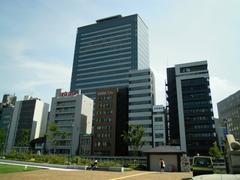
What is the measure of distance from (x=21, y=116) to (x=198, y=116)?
102505mm

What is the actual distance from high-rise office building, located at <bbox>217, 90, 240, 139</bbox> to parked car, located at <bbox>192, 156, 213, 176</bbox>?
109 meters

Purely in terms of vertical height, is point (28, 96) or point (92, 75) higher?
point (92, 75)

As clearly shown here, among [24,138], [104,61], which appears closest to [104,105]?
[24,138]

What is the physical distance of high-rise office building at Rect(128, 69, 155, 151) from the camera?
99.6m

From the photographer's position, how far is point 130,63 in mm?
145125

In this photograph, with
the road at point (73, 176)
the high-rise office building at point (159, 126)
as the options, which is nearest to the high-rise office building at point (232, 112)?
the high-rise office building at point (159, 126)

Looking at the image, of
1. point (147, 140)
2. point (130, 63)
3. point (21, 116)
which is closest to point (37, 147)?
point (21, 116)

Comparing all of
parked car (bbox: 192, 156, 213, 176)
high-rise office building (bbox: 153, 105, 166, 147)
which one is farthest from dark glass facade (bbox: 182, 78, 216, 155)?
parked car (bbox: 192, 156, 213, 176)

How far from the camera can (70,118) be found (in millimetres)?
113750

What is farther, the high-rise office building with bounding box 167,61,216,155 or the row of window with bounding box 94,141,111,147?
the row of window with bounding box 94,141,111,147

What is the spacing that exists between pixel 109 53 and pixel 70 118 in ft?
201

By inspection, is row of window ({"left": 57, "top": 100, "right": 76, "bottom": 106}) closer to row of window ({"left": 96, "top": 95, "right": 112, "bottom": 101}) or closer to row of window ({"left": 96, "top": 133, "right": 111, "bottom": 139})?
row of window ({"left": 96, "top": 95, "right": 112, "bottom": 101})

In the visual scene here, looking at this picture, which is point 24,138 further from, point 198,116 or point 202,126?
point 202,126

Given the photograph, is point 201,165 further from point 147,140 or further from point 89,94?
point 89,94
